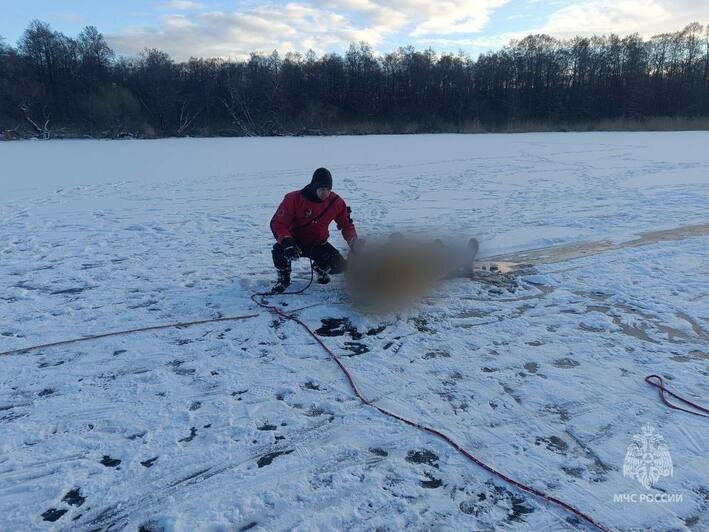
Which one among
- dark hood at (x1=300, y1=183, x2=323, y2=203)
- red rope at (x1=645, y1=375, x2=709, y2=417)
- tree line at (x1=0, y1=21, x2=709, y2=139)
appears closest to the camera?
red rope at (x1=645, y1=375, x2=709, y2=417)

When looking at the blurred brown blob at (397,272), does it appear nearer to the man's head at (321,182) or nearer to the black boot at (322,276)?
the black boot at (322,276)

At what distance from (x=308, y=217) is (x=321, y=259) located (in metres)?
0.49

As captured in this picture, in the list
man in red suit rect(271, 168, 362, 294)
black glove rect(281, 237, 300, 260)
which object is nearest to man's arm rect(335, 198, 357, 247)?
man in red suit rect(271, 168, 362, 294)

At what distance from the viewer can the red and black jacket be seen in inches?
187

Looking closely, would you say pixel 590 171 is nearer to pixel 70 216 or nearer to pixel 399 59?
pixel 70 216

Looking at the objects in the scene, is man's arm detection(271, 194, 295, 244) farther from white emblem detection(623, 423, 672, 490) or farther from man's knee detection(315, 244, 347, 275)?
white emblem detection(623, 423, 672, 490)

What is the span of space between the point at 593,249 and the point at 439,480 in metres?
5.08

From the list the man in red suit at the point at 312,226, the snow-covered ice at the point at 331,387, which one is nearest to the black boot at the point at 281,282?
the man in red suit at the point at 312,226

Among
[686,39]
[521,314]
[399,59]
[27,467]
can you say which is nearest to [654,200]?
[521,314]

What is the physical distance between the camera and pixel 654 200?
9664mm

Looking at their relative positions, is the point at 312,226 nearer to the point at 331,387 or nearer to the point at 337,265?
the point at 337,265

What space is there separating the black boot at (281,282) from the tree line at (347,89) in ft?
89.9

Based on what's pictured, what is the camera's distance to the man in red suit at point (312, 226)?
4699 millimetres

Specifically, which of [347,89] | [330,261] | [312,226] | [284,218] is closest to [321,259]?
[330,261]
